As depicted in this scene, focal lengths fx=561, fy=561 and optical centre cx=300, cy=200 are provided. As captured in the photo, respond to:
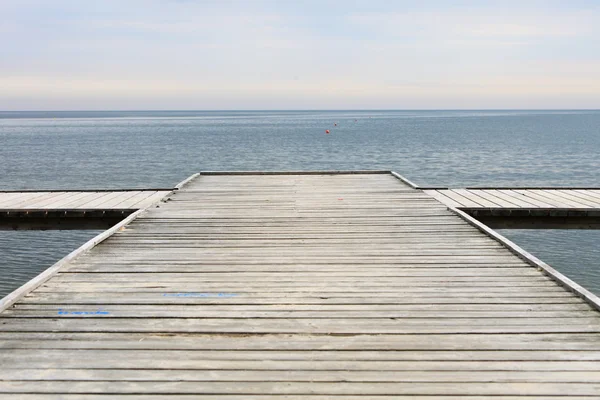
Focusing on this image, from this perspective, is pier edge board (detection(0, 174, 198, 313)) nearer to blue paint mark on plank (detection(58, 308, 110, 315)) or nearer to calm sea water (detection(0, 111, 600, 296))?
blue paint mark on plank (detection(58, 308, 110, 315))

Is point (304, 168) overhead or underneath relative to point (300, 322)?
underneath

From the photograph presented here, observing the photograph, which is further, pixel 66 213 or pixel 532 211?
pixel 66 213

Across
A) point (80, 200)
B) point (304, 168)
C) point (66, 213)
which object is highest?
point (80, 200)

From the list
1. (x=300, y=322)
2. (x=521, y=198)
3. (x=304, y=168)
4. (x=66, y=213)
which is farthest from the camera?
(x=304, y=168)

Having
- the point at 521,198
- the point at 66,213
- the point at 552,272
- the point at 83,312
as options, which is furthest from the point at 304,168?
the point at 83,312

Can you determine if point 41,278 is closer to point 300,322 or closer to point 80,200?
point 300,322

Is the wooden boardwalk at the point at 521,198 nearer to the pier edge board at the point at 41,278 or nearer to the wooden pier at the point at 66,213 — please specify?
the wooden pier at the point at 66,213

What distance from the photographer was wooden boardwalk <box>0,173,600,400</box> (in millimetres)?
3967

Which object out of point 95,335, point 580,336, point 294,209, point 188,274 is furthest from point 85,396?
point 294,209

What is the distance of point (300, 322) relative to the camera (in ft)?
16.4

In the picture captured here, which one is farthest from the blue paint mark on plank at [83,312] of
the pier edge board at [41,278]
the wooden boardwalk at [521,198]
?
the wooden boardwalk at [521,198]

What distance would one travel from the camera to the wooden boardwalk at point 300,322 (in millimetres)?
3967

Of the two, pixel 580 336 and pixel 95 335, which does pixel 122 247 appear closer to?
pixel 95 335

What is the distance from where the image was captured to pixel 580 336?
4648 millimetres
